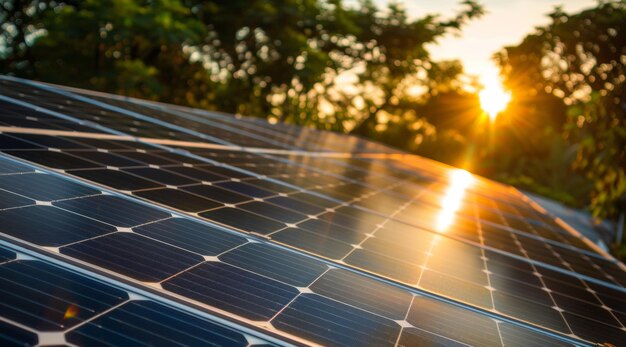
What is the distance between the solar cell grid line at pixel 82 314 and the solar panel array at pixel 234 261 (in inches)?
0.4

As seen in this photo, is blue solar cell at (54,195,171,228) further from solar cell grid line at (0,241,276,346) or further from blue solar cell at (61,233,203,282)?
solar cell grid line at (0,241,276,346)

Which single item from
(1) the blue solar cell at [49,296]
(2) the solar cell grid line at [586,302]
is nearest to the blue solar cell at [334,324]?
(1) the blue solar cell at [49,296]

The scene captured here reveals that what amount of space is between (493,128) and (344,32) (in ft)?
71.7

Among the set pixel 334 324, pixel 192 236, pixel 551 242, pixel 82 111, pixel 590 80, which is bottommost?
pixel 334 324

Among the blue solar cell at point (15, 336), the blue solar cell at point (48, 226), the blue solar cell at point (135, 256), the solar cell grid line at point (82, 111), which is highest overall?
the solar cell grid line at point (82, 111)

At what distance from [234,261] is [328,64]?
37083 millimetres

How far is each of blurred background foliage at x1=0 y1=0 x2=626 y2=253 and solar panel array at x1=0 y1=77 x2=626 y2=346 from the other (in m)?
18.6

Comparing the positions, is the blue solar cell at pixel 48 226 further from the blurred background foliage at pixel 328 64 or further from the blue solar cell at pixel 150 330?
the blurred background foliage at pixel 328 64

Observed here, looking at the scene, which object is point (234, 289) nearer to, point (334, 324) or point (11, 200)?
point (334, 324)

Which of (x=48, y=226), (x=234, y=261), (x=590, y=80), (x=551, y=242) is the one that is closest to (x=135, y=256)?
(x=48, y=226)

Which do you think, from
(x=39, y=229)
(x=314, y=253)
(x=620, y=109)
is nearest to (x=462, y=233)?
(x=314, y=253)

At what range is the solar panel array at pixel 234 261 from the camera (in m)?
2.83

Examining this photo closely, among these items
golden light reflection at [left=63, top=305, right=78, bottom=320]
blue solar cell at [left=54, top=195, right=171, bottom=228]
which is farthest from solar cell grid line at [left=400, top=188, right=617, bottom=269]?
golden light reflection at [left=63, top=305, right=78, bottom=320]

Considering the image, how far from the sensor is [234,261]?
13.2 feet
